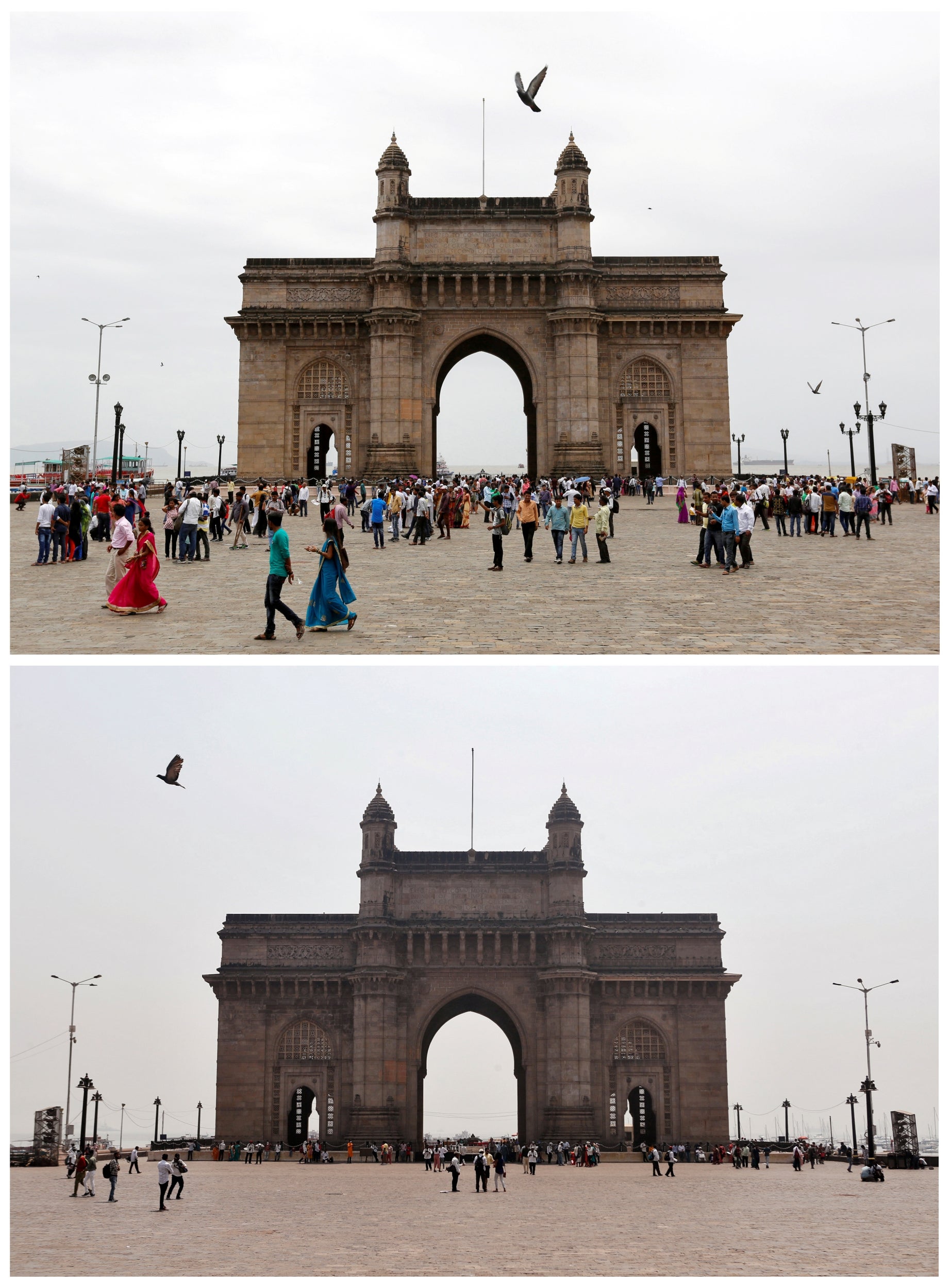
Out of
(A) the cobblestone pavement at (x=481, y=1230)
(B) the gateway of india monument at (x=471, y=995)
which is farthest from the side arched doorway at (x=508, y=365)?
(A) the cobblestone pavement at (x=481, y=1230)

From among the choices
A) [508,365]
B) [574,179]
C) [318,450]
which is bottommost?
[318,450]

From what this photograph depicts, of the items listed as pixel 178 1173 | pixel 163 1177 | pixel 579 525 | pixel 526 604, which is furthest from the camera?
pixel 579 525

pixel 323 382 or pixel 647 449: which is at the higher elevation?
pixel 323 382

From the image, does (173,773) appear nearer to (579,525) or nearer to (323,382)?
(579,525)

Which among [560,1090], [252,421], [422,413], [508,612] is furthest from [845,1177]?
[252,421]

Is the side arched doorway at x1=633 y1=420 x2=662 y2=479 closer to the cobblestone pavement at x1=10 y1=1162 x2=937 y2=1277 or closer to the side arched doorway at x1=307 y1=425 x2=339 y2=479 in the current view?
the side arched doorway at x1=307 y1=425 x2=339 y2=479

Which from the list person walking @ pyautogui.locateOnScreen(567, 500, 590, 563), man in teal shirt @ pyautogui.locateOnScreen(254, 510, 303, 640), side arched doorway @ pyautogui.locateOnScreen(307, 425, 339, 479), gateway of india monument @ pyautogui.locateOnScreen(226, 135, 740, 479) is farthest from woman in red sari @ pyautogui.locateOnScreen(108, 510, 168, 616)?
side arched doorway @ pyautogui.locateOnScreen(307, 425, 339, 479)

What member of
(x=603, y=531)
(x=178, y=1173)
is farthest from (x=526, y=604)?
(x=178, y=1173)
